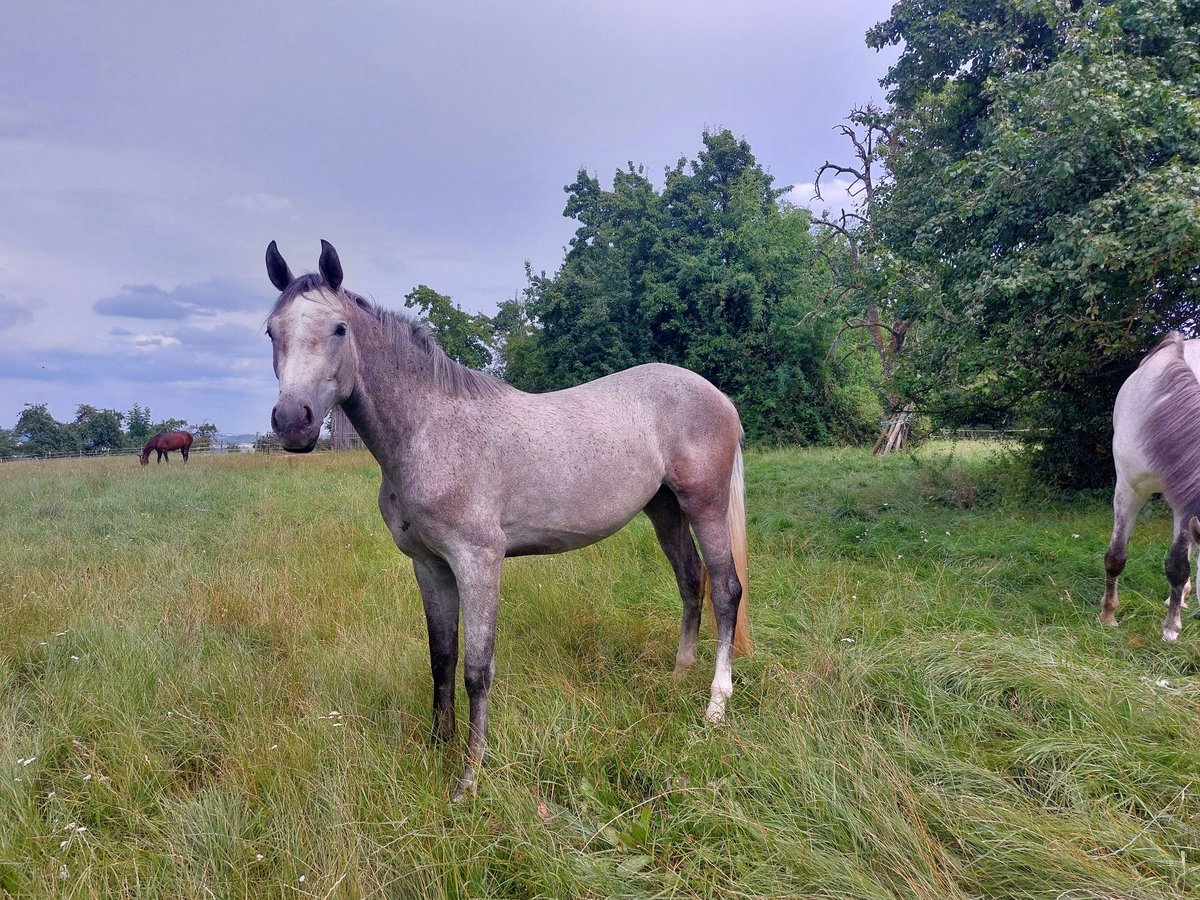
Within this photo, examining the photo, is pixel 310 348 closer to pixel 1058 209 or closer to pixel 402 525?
pixel 402 525

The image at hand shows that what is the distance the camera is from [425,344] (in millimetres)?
2785

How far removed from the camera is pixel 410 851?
81.2 inches

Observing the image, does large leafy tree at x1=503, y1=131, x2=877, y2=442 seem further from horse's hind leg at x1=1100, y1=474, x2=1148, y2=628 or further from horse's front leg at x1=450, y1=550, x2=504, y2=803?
horse's front leg at x1=450, y1=550, x2=504, y2=803

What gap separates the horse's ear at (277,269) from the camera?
247cm

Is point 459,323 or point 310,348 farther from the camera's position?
point 459,323

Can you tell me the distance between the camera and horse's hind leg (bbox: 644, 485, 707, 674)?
3729 millimetres

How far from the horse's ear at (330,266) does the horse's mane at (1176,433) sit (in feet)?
14.9

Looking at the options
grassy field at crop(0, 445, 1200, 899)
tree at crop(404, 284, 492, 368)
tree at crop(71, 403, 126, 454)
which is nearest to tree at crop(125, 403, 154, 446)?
tree at crop(71, 403, 126, 454)

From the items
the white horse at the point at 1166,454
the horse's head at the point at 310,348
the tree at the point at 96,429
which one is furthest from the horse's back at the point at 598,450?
the tree at the point at 96,429

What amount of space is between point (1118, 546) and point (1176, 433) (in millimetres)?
904

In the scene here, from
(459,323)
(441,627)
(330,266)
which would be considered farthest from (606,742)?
(459,323)

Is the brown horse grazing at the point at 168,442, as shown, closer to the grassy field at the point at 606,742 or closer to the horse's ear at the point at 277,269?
the grassy field at the point at 606,742

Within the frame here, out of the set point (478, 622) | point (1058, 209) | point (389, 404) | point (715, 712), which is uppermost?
point (1058, 209)

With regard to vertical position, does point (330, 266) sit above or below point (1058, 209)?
below
